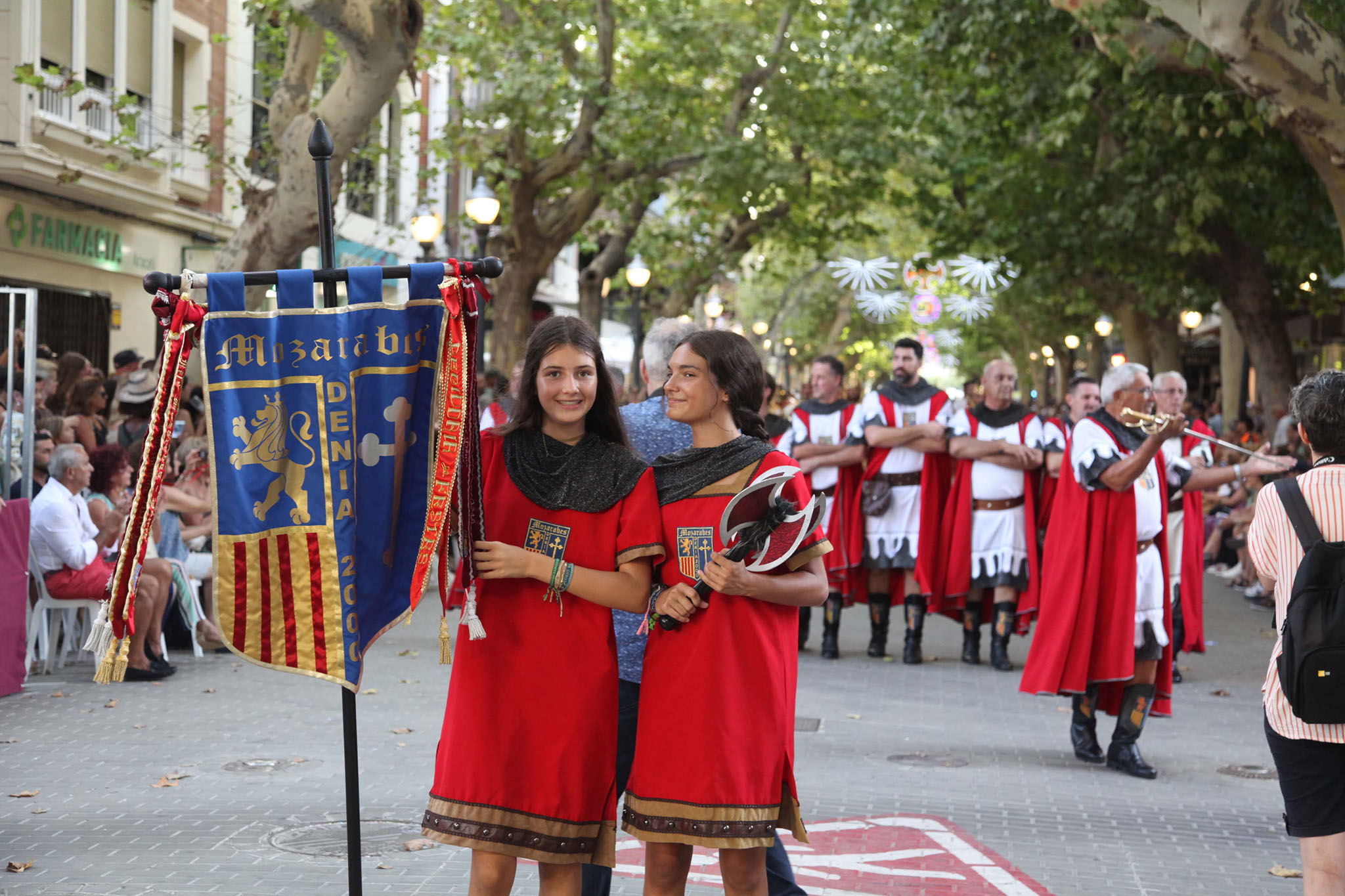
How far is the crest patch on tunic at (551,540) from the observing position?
4035 millimetres

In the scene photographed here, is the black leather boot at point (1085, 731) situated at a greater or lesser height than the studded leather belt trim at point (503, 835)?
lesser

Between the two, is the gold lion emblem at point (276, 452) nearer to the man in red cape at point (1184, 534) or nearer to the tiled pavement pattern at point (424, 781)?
the tiled pavement pattern at point (424, 781)

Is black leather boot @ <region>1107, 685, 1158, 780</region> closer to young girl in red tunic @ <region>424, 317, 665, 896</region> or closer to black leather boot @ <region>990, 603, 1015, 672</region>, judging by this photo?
black leather boot @ <region>990, 603, 1015, 672</region>

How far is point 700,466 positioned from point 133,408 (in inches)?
396

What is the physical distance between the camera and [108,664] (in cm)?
352

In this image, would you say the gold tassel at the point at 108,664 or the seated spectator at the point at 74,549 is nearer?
the gold tassel at the point at 108,664

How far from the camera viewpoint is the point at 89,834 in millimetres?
6301

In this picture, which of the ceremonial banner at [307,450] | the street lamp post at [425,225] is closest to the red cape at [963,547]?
the ceremonial banner at [307,450]

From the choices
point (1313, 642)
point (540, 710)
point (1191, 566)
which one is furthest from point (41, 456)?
point (1313, 642)

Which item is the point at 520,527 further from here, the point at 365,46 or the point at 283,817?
the point at 365,46

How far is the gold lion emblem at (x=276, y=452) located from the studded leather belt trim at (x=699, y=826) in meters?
1.15

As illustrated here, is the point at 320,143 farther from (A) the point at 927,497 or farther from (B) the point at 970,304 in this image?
(B) the point at 970,304

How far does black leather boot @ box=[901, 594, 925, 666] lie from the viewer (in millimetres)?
11594

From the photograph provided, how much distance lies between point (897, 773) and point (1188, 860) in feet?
5.75
